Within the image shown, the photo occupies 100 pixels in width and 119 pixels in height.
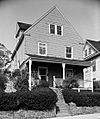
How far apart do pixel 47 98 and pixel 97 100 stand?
3.79 metres

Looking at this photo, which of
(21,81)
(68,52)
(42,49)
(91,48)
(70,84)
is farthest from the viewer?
(91,48)

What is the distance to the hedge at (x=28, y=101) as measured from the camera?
8383 millimetres

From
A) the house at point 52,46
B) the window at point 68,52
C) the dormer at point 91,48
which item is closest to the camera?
the house at point 52,46

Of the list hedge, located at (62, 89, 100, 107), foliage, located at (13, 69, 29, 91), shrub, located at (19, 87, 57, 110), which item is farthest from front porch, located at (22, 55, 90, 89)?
shrub, located at (19, 87, 57, 110)

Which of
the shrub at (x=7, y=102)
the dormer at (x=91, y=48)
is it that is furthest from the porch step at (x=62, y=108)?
the dormer at (x=91, y=48)

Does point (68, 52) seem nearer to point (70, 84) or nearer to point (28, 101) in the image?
point (70, 84)

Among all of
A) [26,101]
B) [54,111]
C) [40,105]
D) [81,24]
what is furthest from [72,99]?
[81,24]

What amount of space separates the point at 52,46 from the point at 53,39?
713mm

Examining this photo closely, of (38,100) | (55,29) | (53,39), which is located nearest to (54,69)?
(53,39)

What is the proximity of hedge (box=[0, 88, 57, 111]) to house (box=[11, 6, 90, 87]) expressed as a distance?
5.47 meters

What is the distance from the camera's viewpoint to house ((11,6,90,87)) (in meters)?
15.4

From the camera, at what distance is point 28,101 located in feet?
28.9

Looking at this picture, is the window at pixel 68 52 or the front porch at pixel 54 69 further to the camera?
the window at pixel 68 52

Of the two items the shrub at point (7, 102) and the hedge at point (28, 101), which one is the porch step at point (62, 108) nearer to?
the hedge at point (28, 101)
